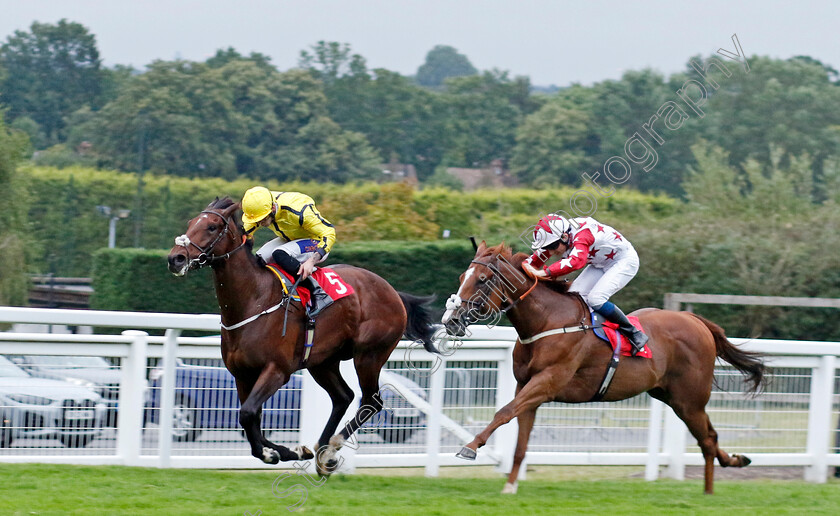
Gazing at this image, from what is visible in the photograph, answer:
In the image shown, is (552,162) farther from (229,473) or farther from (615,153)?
(229,473)

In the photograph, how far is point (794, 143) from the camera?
1467 inches

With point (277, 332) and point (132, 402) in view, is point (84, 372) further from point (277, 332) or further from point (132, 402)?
point (277, 332)

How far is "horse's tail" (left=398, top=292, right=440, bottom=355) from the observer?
20.7ft

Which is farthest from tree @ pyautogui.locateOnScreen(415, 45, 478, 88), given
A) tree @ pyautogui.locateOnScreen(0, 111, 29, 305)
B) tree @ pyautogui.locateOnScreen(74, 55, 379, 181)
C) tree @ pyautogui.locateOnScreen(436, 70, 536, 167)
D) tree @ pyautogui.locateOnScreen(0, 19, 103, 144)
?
tree @ pyautogui.locateOnScreen(0, 111, 29, 305)

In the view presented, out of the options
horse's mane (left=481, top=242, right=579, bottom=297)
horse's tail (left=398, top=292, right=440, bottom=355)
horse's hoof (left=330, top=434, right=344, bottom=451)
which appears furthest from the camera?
horse's tail (left=398, top=292, right=440, bottom=355)

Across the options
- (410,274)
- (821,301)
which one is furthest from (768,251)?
(410,274)

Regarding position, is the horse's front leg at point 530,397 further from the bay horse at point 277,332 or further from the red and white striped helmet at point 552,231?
the bay horse at point 277,332

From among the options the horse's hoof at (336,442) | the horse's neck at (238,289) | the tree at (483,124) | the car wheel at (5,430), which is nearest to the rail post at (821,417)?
the horse's hoof at (336,442)

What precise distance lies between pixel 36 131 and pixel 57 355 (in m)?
40.1

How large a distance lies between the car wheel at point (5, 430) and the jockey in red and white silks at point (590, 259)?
10.3ft

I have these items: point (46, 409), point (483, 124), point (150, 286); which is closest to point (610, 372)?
point (46, 409)

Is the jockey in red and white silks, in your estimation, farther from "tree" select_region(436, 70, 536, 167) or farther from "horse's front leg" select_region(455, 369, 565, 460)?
"tree" select_region(436, 70, 536, 167)

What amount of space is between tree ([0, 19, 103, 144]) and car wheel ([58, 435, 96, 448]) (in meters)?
42.3

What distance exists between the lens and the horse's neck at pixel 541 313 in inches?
222
